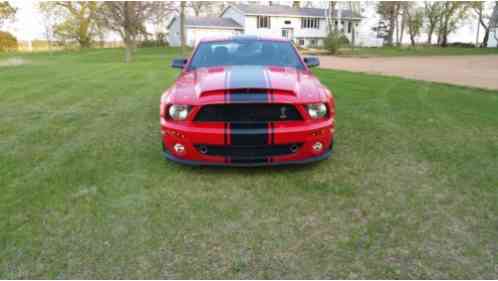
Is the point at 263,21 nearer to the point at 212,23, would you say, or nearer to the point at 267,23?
the point at 267,23

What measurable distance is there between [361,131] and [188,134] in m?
2.66

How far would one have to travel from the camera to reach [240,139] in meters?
3.05

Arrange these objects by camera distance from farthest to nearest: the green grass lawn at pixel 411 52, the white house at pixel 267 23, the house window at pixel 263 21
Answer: the house window at pixel 263 21
the white house at pixel 267 23
the green grass lawn at pixel 411 52

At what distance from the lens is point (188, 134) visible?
3.12m

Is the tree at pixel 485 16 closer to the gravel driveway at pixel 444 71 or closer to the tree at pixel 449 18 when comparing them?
the tree at pixel 449 18

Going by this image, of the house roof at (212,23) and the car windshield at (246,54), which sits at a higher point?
the house roof at (212,23)

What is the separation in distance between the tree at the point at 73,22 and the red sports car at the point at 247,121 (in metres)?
35.7

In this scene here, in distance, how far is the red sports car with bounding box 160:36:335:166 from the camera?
3.07 m

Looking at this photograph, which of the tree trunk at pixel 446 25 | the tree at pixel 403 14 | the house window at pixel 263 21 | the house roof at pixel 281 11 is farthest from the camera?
the tree at pixel 403 14

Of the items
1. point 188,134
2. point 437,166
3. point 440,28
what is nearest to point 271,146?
point 188,134

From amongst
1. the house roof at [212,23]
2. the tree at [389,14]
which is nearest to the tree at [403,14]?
the tree at [389,14]

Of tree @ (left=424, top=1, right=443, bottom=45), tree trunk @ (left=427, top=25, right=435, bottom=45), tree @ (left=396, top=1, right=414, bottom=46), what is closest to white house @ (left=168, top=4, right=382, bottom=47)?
tree @ (left=396, top=1, right=414, bottom=46)

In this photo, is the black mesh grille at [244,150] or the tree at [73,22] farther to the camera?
the tree at [73,22]

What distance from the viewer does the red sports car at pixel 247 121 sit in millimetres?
3070
